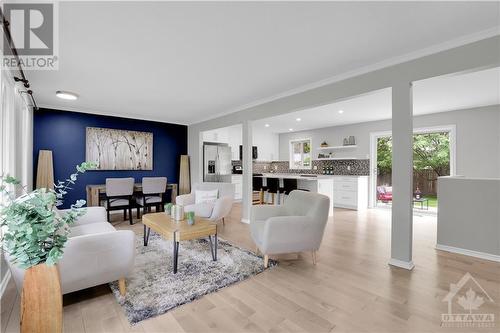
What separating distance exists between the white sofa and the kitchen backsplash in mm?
6401

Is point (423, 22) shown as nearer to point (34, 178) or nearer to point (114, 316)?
point (114, 316)

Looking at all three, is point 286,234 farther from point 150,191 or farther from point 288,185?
point 150,191

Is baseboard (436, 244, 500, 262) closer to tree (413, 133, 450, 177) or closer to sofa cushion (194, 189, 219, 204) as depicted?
tree (413, 133, 450, 177)

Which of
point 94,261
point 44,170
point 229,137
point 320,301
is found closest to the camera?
point 94,261

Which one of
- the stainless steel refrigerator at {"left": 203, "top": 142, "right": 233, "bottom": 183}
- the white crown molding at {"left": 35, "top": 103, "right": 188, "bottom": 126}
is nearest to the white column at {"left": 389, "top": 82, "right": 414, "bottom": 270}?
the stainless steel refrigerator at {"left": 203, "top": 142, "right": 233, "bottom": 183}

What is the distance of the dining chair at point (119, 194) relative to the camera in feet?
15.7

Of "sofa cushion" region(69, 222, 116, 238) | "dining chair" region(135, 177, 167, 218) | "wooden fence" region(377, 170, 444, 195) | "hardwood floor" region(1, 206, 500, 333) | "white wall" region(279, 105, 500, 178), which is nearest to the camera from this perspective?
"hardwood floor" region(1, 206, 500, 333)

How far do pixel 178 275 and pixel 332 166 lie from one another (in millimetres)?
6106

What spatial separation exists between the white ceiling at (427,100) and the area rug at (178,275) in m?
2.75

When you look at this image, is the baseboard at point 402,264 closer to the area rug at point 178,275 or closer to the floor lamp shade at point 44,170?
the area rug at point 178,275

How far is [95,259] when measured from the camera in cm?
201

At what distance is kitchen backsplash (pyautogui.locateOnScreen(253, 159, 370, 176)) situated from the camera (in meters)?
6.94

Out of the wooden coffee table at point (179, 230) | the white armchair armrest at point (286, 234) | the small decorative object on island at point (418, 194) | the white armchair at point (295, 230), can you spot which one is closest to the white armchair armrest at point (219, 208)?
the wooden coffee table at point (179, 230)

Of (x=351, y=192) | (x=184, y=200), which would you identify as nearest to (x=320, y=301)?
(x=184, y=200)
